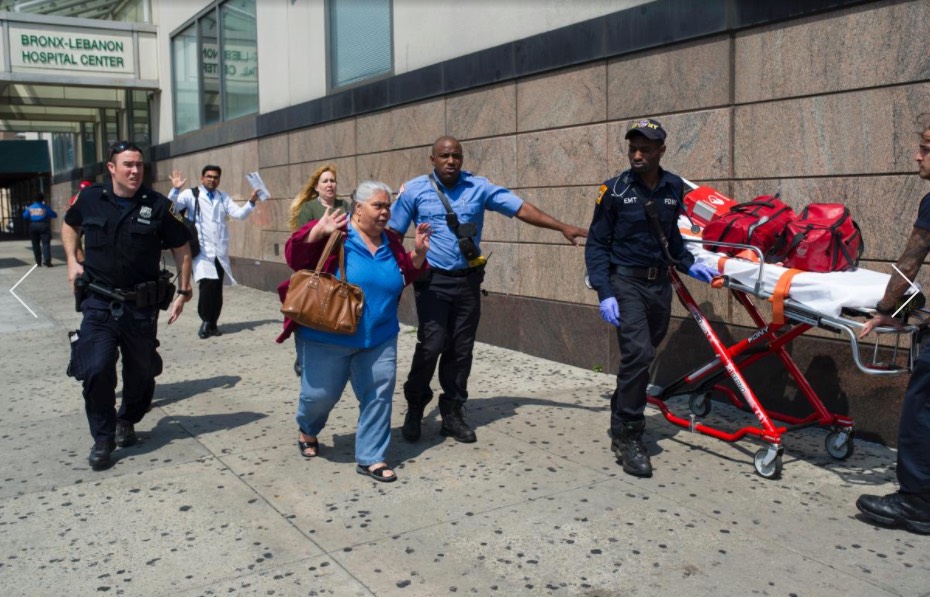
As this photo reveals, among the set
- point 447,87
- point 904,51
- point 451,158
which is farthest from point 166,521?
point 447,87

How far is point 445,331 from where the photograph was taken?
208 inches

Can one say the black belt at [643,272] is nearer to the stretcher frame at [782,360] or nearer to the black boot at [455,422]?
the stretcher frame at [782,360]

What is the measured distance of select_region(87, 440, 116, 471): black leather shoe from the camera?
496 cm

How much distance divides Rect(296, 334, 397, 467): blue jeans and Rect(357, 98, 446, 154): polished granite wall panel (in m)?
4.89

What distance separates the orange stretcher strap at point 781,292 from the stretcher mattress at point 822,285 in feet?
0.07

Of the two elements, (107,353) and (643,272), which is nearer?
(643,272)

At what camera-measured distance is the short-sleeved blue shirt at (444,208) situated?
5.21 metres

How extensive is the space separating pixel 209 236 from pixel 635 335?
20.1ft

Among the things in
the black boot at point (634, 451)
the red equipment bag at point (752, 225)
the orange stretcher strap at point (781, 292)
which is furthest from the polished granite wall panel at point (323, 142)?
the orange stretcher strap at point (781, 292)

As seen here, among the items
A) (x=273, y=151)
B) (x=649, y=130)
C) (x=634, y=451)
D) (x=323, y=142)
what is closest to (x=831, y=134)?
(x=649, y=130)

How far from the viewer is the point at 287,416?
20.0 ft

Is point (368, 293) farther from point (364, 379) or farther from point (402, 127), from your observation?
point (402, 127)

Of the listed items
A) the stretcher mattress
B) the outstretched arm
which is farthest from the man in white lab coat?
the outstretched arm

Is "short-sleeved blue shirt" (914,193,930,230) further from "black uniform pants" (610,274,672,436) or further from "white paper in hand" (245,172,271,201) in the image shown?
"white paper in hand" (245,172,271,201)
